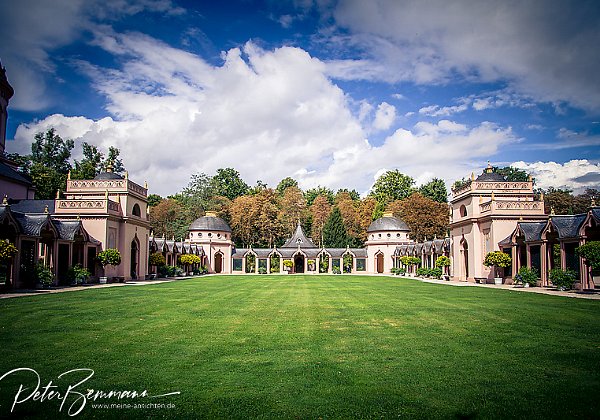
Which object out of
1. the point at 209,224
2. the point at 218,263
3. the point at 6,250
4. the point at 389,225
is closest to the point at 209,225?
the point at 209,224

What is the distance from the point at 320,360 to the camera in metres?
8.05

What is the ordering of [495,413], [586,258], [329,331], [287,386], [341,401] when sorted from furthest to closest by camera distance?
[586,258], [329,331], [287,386], [341,401], [495,413]

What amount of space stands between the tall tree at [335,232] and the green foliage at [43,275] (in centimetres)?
4853

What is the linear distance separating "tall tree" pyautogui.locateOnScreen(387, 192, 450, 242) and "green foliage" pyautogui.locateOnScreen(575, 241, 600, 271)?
146 feet

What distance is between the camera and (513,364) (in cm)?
779

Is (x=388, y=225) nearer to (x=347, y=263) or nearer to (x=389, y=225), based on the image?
(x=389, y=225)

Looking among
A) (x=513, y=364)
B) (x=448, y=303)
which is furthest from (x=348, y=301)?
(x=513, y=364)

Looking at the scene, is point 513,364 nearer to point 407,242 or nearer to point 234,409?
point 234,409

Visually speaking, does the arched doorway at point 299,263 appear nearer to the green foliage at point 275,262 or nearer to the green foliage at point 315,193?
the green foliage at point 275,262

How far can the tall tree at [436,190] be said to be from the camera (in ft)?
269

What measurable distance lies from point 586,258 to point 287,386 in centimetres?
2132

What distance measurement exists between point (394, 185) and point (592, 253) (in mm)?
64425

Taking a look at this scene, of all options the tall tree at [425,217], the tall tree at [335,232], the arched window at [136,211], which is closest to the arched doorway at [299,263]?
the tall tree at [335,232]

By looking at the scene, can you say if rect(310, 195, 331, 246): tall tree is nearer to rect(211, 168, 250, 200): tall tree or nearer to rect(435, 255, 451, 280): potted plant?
rect(211, 168, 250, 200): tall tree
